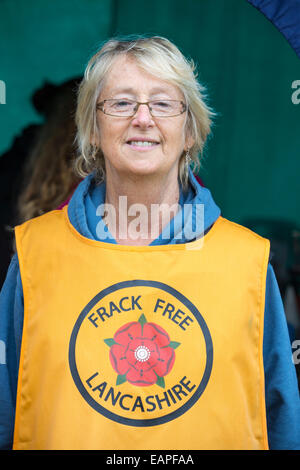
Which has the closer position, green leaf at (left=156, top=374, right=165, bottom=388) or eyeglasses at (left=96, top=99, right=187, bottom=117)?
green leaf at (left=156, top=374, right=165, bottom=388)

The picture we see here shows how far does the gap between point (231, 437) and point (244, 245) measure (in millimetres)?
582

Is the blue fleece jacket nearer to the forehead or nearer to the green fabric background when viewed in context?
the forehead

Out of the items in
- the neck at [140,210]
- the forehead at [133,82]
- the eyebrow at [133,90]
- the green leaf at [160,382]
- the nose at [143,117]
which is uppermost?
the forehead at [133,82]

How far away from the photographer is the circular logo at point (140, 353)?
163 centimetres

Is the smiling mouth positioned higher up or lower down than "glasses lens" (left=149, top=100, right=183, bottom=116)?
lower down

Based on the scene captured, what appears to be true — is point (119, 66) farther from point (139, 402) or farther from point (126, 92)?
point (139, 402)

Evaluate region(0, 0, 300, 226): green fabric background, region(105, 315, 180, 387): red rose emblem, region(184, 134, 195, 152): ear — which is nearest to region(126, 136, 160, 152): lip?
region(184, 134, 195, 152): ear

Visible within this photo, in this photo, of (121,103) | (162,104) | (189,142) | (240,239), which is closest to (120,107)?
(121,103)

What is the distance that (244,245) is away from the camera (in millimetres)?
1813

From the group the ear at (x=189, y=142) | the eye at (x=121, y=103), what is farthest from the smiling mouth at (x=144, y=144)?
the ear at (x=189, y=142)

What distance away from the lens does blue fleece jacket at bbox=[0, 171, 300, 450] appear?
5.66ft

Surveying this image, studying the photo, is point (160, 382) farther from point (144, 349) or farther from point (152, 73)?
point (152, 73)

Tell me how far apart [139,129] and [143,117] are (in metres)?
0.04

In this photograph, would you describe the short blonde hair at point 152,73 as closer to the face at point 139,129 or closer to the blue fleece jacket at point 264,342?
→ the face at point 139,129
